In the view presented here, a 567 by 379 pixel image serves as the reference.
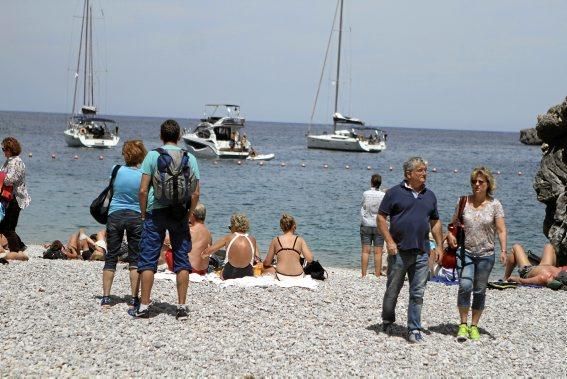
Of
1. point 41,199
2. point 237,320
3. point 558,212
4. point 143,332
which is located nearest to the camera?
point 143,332

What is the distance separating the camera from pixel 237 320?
8.46 metres

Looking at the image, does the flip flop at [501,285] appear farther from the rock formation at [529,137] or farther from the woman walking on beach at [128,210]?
Answer: the rock formation at [529,137]

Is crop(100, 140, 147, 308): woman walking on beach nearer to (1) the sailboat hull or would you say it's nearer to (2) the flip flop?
(2) the flip flop

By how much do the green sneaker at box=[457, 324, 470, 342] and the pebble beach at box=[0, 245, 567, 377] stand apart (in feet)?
0.32

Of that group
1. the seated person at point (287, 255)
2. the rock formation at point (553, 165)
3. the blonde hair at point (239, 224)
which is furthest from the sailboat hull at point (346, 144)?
the blonde hair at point (239, 224)

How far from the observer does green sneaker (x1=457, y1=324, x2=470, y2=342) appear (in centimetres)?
825

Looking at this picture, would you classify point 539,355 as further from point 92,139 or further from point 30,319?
point 92,139

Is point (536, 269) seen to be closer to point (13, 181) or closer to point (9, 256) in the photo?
point (13, 181)

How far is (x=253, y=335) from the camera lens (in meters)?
7.90

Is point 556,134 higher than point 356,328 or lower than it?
higher

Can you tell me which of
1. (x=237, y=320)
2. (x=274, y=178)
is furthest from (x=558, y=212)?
(x=274, y=178)

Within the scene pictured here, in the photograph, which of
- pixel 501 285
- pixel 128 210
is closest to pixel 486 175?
pixel 128 210

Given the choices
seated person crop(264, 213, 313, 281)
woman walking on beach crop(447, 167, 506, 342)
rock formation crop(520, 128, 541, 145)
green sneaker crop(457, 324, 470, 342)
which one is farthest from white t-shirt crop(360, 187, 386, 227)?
rock formation crop(520, 128, 541, 145)

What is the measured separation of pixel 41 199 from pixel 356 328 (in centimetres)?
2353
